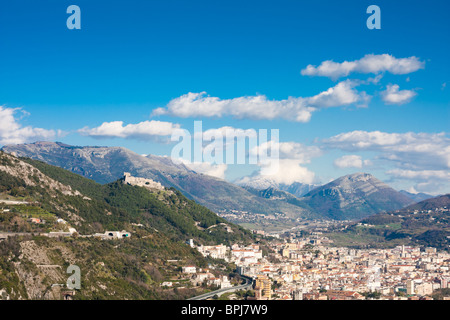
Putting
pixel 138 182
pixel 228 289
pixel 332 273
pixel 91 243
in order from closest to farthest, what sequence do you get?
pixel 91 243 → pixel 228 289 → pixel 332 273 → pixel 138 182

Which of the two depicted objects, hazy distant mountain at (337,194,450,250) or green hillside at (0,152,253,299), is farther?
hazy distant mountain at (337,194,450,250)

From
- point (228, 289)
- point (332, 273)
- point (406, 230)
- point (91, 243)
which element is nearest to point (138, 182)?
point (332, 273)

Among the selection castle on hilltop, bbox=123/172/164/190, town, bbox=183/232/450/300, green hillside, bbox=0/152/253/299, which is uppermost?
castle on hilltop, bbox=123/172/164/190

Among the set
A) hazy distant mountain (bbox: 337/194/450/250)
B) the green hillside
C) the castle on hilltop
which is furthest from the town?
hazy distant mountain (bbox: 337/194/450/250)

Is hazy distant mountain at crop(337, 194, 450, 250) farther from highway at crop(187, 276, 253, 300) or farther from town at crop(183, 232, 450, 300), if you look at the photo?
highway at crop(187, 276, 253, 300)

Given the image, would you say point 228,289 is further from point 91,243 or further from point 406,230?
point 406,230

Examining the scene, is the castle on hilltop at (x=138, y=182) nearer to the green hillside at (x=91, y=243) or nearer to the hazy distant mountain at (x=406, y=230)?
the green hillside at (x=91, y=243)

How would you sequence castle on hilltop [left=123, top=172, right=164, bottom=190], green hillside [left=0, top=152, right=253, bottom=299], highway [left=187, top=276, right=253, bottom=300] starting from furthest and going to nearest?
1. castle on hilltop [left=123, top=172, right=164, bottom=190]
2. highway [left=187, top=276, right=253, bottom=300]
3. green hillside [left=0, top=152, right=253, bottom=299]

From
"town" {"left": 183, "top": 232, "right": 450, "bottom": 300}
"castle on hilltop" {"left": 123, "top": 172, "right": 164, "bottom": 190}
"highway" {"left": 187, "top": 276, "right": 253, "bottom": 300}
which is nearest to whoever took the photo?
"highway" {"left": 187, "top": 276, "right": 253, "bottom": 300}

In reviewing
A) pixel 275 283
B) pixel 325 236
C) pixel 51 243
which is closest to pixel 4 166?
pixel 51 243

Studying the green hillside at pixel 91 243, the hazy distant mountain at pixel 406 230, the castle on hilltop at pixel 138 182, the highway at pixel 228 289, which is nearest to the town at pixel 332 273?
the highway at pixel 228 289

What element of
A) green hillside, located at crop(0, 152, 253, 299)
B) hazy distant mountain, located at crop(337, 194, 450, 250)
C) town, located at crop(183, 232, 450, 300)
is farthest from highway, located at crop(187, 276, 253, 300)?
hazy distant mountain, located at crop(337, 194, 450, 250)

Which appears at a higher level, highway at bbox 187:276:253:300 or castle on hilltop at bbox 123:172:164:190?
castle on hilltop at bbox 123:172:164:190
